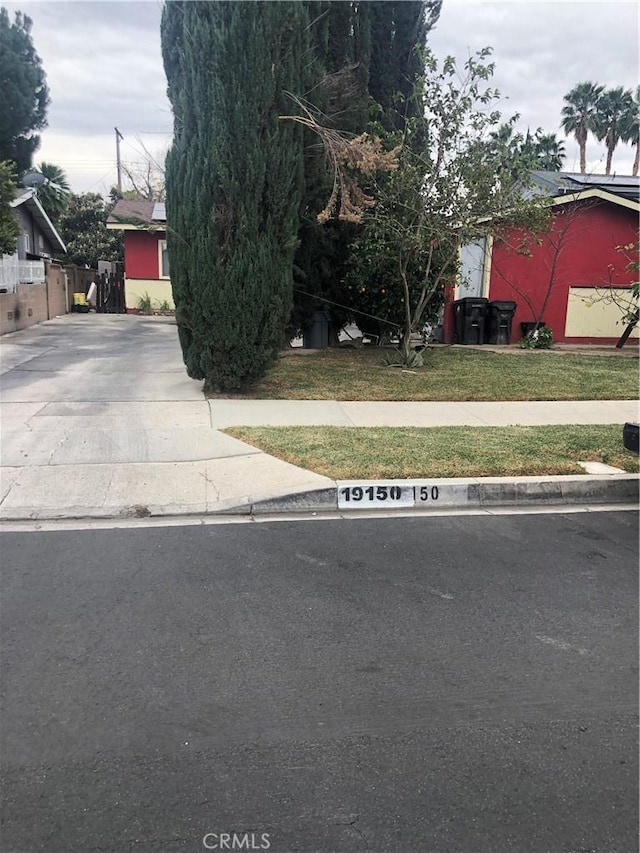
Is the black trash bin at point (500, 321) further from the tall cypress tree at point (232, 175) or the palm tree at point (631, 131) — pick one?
the palm tree at point (631, 131)

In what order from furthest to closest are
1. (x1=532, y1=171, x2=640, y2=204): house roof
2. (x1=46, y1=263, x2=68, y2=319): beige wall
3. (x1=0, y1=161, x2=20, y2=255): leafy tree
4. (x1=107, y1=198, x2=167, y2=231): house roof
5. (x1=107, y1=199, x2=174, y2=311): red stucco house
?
(x1=107, y1=199, x2=174, y2=311): red stucco house < (x1=107, y1=198, x2=167, y2=231): house roof < (x1=46, y1=263, x2=68, y2=319): beige wall < (x1=532, y1=171, x2=640, y2=204): house roof < (x1=0, y1=161, x2=20, y2=255): leafy tree

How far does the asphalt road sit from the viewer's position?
2.42 meters

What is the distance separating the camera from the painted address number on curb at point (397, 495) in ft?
19.8

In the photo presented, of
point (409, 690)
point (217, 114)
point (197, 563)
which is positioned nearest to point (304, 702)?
point (409, 690)

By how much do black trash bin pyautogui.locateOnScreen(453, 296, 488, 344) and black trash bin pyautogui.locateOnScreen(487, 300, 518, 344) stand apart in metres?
0.21

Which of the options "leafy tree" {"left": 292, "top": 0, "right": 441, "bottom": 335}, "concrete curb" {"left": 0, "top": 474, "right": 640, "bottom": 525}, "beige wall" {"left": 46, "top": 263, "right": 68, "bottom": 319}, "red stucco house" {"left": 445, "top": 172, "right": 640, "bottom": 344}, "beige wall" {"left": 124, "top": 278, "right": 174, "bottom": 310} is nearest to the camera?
"concrete curb" {"left": 0, "top": 474, "right": 640, "bottom": 525}

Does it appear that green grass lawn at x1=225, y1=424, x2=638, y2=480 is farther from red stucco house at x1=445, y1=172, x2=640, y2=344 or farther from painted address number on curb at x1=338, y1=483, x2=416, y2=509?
red stucco house at x1=445, y1=172, x2=640, y2=344

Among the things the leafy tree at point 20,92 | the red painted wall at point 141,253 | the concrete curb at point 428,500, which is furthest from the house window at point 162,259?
the concrete curb at point 428,500

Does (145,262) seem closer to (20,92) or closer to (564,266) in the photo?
(20,92)

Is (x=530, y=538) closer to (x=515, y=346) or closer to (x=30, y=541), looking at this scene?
(x=30, y=541)

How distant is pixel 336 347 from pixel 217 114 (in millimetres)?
8173

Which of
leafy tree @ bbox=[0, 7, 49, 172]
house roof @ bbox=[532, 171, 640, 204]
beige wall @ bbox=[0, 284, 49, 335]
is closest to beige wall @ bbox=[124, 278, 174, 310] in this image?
beige wall @ bbox=[0, 284, 49, 335]

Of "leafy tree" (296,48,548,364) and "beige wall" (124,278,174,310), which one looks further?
"beige wall" (124,278,174,310)

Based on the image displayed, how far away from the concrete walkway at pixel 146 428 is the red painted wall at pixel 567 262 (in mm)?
8972
